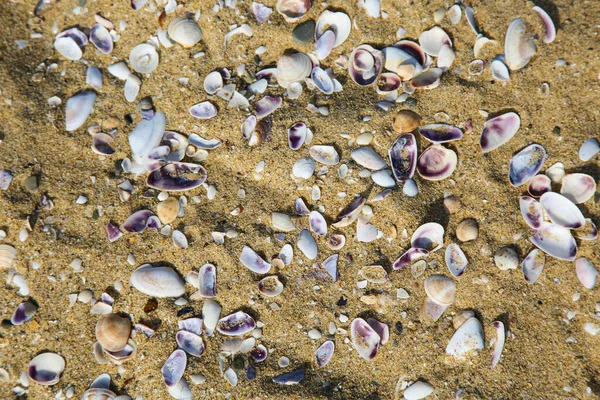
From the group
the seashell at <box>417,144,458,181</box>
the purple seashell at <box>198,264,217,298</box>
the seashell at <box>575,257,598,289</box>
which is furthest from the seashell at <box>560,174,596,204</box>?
the purple seashell at <box>198,264,217,298</box>

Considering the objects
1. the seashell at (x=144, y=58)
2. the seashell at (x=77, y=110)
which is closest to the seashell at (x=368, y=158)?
the seashell at (x=144, y=58)

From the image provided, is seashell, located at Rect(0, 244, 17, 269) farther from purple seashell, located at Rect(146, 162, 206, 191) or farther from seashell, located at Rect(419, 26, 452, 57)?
seashell, located at Rect(419, 26, 452, 57)

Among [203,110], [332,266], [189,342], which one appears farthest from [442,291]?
[203,110]

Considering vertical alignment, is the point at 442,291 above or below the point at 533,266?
below

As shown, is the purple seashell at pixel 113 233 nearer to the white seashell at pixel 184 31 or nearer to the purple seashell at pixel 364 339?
the white seashell at pixel 184 31

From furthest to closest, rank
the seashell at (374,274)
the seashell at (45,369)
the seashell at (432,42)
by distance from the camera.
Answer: the seashell at (432,42) → the seashell at (374,274) → the seashell at (45,369)

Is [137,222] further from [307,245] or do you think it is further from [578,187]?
[578,187]
